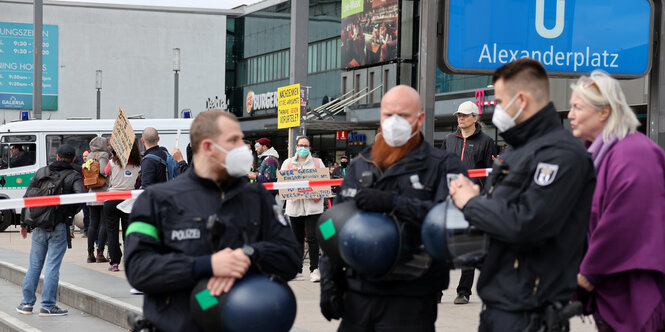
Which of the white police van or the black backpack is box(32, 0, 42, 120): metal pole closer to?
the white police van

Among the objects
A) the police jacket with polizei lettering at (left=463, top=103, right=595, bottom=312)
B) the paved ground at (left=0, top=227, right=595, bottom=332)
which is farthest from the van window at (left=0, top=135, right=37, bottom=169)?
the police jacket with polizei lettering at (left=463, top=103, right=595, bottom=312)

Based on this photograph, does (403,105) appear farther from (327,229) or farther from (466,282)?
(466,282)

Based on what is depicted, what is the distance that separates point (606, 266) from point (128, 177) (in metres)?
9.36

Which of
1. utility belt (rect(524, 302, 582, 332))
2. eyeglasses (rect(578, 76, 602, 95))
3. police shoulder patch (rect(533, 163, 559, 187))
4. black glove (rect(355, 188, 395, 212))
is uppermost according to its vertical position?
eyeglasses (rect(578, 76, 602, 95))

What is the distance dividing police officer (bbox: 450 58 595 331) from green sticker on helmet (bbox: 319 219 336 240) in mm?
646

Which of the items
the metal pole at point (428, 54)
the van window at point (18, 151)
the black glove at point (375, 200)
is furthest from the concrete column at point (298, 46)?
the van window at point (18, 151)

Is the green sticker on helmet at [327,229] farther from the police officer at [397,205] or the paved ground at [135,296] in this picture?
the paved ground at [135,296]

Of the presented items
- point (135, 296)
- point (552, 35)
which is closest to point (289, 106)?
point (135, 296)

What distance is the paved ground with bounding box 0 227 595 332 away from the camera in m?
7.60

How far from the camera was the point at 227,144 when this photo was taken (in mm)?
3963

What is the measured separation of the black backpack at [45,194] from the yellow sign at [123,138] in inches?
92.9

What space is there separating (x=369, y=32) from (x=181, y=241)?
132 feet

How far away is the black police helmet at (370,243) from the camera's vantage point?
4102 millimetres

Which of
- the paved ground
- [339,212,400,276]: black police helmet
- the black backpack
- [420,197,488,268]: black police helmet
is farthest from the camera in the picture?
the black backpack
